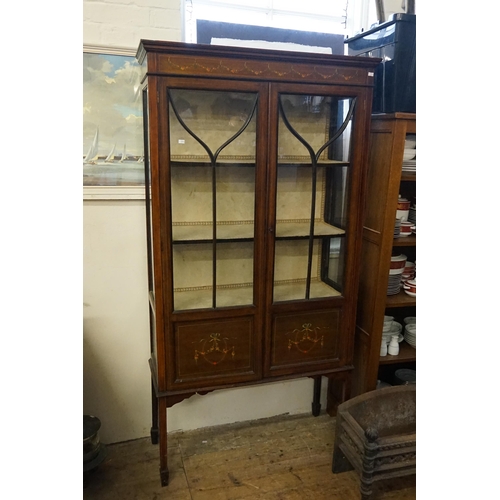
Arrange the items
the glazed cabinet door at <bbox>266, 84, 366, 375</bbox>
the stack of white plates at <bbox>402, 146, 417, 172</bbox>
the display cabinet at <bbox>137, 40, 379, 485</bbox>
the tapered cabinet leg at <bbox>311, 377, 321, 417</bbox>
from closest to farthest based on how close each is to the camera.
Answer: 1. the display cabinet at <bbox>137, 40, 379, 485</bbox>
2. the glazed cabinet door at <bbox>266, 84, 366, 375</bbox>
3. the stack of white plates at <bbox>402, 146, 417, 172</bbox>
4. the tapered cabinet leg at <bbox>311, 377, 321, 417</bbox>

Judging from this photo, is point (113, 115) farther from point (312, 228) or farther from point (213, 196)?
point (312, 228)

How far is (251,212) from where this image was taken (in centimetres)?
173

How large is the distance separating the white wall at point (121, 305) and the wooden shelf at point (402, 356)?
0.71m

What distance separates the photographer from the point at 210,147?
5.43ft

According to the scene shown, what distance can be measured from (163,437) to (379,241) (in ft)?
4.04

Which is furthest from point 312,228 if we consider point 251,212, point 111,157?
point 111,157

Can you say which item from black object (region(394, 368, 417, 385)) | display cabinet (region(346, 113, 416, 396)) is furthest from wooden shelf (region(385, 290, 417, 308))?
black object (region(394, 368, 417, 385))

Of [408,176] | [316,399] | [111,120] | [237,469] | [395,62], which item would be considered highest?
[395,62]

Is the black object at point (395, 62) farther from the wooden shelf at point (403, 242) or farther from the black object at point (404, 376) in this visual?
the black object at point (404, 376)

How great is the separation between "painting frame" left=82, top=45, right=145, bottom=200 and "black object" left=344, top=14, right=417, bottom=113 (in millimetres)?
1008

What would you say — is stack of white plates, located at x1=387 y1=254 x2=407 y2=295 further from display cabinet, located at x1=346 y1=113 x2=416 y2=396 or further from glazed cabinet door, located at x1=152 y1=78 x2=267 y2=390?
glazed cabinet door, located at x1=152 y1=78 x2=267 y2=390

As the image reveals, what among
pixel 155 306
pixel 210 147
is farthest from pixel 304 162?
pixel 155 306

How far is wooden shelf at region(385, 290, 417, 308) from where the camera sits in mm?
2012
